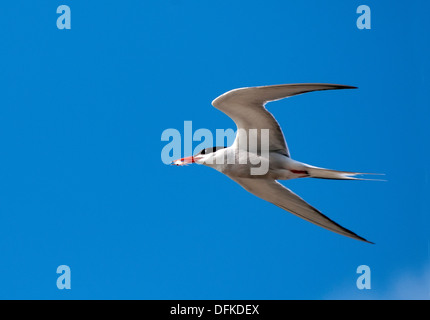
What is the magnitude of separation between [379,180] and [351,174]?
2.32 ft

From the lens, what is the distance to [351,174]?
7.04m

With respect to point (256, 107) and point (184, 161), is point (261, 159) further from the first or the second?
point (184, 161)

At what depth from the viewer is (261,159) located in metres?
7.56

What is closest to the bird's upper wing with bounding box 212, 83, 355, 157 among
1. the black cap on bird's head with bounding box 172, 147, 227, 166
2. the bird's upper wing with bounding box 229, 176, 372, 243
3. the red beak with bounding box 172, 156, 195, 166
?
the black cap on bird's head with bounding box 172, 147, 227, 166

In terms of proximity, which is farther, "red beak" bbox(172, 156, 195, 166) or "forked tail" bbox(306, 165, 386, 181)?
"red beak" bbox(172, 156, 195, 166)

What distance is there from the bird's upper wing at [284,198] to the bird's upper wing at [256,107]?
0.55 metres

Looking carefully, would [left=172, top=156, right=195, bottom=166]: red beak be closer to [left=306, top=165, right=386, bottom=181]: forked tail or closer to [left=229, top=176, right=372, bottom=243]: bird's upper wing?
[left=229, top=176, right=372, bottom=243]: bird's upper wing

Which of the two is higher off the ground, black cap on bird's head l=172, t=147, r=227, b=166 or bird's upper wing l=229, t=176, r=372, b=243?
black cap on bird's head l=172, t=147, r=227, b=166

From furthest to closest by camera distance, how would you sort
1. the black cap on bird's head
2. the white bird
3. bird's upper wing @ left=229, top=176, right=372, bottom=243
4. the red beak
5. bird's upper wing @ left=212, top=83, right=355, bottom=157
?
the red beak
the black cap on bird's head
bird's upper wing @ left=229, top=176, right=372, bottom=243
the white bird
bird's upper wing @ left=212, top=83, right=355, bottom=157

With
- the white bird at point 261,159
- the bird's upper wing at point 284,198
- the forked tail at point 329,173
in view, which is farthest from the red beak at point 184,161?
the forked tail at point 329,173

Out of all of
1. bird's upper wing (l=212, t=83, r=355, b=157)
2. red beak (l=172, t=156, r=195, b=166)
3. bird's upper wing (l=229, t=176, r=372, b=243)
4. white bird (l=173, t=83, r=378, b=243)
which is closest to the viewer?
bird's upper wing (l=212, t=83, r=355, b=157)

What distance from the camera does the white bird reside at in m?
7.07

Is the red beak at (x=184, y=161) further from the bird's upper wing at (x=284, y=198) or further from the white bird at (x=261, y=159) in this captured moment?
the bird's upper wing at (x=284, y=198)

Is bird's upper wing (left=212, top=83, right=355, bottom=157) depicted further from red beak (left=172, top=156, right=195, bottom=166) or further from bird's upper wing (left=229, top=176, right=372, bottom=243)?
red beak (left=172, top=156, right=195, bottom=166)
